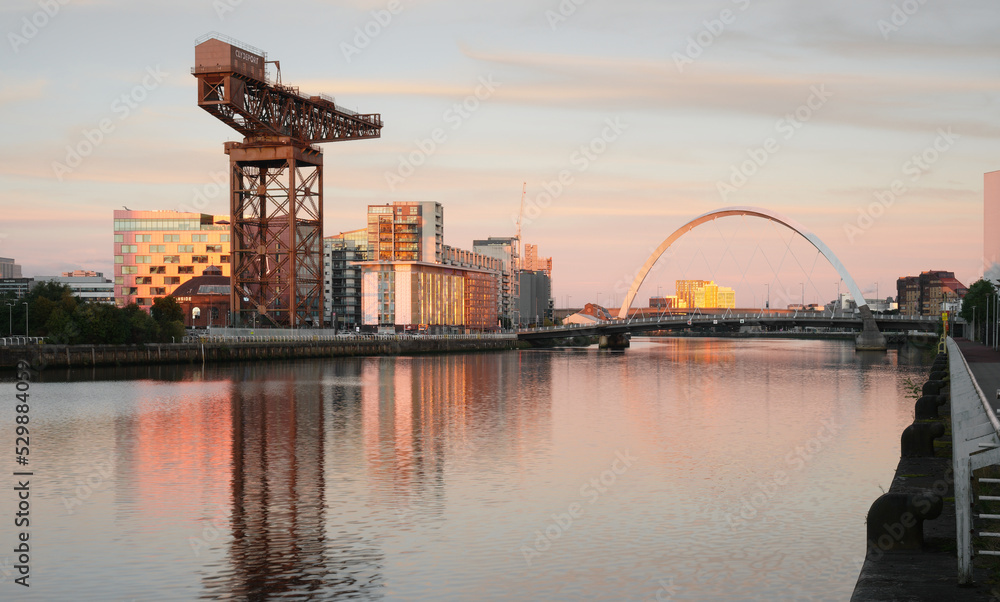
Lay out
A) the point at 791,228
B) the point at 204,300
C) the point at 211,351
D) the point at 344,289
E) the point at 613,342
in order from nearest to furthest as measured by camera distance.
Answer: the point at 211,351 < the point at 791,228 < the point at 204,300 < the point at 613,342 < the point at 344,289

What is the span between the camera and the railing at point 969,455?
39.5 ft

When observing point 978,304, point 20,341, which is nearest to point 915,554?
point 20,341

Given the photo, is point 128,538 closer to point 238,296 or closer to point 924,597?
point 924,597

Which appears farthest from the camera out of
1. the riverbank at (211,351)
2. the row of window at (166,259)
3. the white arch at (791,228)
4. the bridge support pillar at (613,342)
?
the row of window at (166,259)

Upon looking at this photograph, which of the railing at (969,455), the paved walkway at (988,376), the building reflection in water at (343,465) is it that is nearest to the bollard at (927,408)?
the railing at (969,455)

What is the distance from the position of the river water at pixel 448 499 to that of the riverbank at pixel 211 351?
1014 inches

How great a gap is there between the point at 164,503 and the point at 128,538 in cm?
326

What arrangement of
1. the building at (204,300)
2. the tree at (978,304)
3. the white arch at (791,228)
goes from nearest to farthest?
the tree at (978,304) → the white arch at (791,228) → the building at (204,300)

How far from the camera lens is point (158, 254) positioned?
160m

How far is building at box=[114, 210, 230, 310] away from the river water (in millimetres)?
115184

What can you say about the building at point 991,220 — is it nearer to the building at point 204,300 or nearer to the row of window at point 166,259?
the building at point 204,300

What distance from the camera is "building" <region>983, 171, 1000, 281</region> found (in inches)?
6712

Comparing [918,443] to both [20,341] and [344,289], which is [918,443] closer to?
[20,341]

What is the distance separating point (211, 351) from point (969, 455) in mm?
80469
